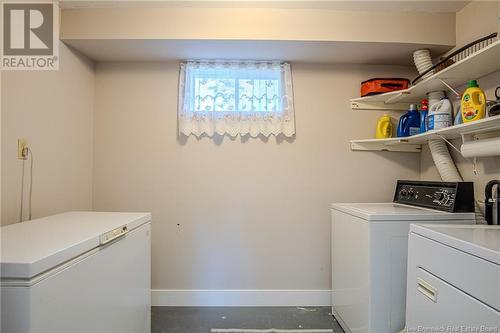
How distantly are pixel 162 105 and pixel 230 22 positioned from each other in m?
0.91

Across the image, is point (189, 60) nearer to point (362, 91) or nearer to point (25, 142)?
point (25, 142)

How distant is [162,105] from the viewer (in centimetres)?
235

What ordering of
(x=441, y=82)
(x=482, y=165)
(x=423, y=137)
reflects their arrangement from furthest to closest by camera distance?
Result: (x=423, y=137) < (x=441, y=82) < (x=482, y=165)

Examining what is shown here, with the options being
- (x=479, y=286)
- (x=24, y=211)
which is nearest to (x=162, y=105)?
(x=24, y=211)

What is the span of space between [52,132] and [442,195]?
8.60 ft

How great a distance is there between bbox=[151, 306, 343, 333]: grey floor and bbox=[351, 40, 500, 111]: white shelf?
179 cm

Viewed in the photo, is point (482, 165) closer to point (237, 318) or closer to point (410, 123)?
point (410, 123)

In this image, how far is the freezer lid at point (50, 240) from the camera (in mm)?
828

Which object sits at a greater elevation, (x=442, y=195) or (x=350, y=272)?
(x=442, y=195)

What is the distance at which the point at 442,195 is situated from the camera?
1.70 m

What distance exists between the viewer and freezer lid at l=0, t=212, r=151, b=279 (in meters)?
0.83

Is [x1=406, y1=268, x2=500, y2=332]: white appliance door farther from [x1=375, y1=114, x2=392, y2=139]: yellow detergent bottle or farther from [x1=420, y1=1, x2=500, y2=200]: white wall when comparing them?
[x1=375, y1=114, x2=392, y2=139]: yellow detergent bottle

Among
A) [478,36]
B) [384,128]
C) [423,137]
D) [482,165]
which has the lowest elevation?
[482,165]

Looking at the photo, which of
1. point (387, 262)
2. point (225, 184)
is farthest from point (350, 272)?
point (225, 184)
